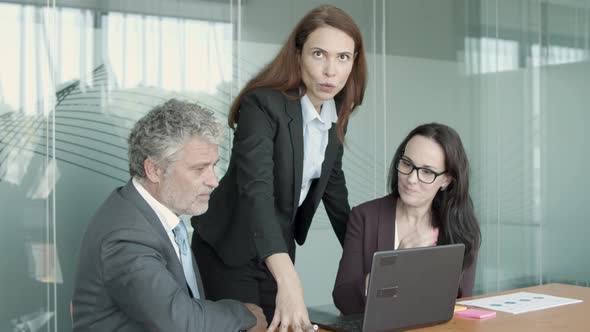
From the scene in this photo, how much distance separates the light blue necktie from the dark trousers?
334mm

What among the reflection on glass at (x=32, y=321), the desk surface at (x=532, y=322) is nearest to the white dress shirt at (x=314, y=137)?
the desk surface at (x=532, y=322)

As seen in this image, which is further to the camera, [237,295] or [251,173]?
[237,295]

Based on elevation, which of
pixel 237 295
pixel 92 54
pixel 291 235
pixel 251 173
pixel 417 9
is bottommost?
pixel 237 295

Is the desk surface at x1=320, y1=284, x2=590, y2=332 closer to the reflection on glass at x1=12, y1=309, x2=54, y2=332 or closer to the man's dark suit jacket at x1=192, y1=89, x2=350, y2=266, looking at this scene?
the man's dark suit jacket at x1=192, y1=89, x2=350, y2=266

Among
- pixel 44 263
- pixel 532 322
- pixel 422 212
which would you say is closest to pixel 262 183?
pixel 422 212

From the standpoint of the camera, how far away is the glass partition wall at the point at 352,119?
399 centimetres

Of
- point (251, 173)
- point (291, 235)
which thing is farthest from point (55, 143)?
point (251, 173)

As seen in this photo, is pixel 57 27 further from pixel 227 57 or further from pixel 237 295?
pixel 237 295

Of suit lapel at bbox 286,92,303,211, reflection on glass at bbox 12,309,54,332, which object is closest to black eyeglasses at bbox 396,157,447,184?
suit lapel at bbox 286,92,303,211

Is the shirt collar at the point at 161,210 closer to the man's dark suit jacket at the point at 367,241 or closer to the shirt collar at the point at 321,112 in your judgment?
the shirt collar at the point at 321,112

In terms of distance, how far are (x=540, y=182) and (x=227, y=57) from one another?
11.0ft

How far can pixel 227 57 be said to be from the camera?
4.70 m

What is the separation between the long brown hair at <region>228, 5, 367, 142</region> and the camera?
2.61 m

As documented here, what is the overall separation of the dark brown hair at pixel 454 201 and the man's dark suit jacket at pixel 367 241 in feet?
0.35
